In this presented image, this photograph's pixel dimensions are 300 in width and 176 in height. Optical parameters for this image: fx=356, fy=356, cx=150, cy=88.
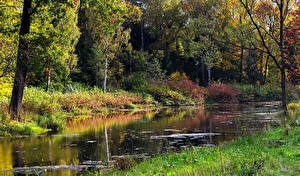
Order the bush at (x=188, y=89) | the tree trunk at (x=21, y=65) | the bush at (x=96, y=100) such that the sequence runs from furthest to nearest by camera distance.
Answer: the bush at (x=188, y=89), the bush at (x=96, y=100), the tree trunk at (x=21, y=65)

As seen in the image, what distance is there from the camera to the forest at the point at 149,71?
45.6 ft

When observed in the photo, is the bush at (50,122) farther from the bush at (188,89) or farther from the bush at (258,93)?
the bush at (258,93)

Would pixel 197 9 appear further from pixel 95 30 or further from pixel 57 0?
pixel 57 0

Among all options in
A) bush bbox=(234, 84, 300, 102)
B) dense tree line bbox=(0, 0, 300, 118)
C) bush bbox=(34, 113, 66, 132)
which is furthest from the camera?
bush bbox=(234, 84, 300, 102)

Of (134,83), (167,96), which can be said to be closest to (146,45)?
(134,83)

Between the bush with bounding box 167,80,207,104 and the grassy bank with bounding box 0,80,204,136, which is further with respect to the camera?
the bush with bounding box 167,80,207,104

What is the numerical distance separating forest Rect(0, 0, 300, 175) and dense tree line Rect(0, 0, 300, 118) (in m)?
0.11

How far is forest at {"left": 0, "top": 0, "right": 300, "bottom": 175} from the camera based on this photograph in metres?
13.9

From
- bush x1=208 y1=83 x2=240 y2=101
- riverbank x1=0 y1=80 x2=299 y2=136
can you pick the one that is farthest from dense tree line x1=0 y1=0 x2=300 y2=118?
bush x1=208 y1=83 x2=240 y2=101

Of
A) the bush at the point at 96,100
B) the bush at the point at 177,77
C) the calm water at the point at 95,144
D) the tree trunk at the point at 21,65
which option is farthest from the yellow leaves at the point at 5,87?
the bush at the point at 177,77

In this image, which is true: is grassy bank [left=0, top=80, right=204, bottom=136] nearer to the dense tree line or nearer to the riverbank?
the riverbank

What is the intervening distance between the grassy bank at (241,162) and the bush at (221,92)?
123 feet

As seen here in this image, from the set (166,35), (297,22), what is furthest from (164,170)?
(166,35)

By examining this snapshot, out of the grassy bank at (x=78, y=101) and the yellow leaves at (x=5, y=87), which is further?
the yellow leaves at (x=5, y=87)
